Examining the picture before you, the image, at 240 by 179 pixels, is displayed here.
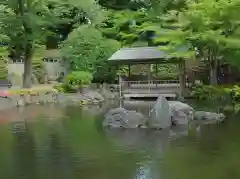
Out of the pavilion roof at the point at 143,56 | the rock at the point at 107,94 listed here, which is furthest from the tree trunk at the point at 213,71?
the rock at the point at 107,94

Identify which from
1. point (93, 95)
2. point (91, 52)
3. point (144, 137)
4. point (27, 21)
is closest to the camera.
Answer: point (144, 137)

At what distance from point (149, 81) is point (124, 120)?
11.7m

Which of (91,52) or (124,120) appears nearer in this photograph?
(124,120)

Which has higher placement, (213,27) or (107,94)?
(213,27)

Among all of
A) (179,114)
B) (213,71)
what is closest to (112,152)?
(179,114)

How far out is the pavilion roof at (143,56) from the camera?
2782 cm

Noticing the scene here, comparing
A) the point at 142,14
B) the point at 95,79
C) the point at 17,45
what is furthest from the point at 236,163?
the point at 142,14

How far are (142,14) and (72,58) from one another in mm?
7643

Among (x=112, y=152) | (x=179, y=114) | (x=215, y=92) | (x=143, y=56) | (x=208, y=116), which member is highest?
(x=143, y=56)

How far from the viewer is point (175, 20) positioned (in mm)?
27219

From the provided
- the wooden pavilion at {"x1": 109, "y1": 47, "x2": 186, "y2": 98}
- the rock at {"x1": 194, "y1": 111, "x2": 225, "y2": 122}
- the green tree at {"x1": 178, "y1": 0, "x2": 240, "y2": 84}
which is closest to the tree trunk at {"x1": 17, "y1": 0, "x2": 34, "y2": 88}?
the wooden pavilion at {"x1": 109, "y1": 47, "x2": 186, "y2": 98}

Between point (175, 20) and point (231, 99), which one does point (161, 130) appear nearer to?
point (231, 99)

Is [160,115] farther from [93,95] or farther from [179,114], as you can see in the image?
[93,95]

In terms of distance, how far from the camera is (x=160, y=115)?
16.9 meters
